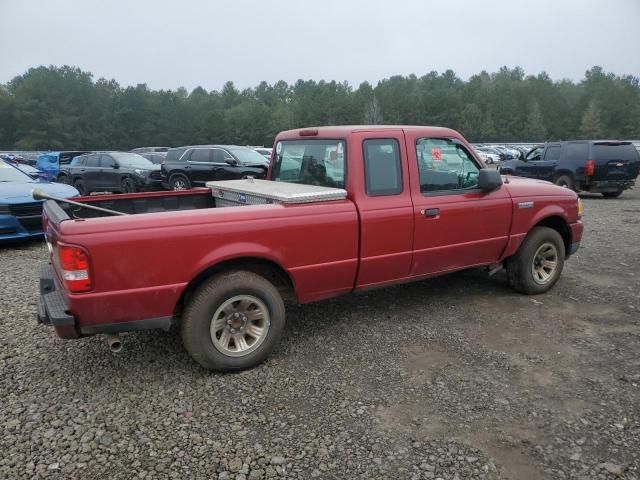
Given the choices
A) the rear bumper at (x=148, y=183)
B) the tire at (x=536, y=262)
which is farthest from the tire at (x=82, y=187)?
the tire at (x=536, y=262)

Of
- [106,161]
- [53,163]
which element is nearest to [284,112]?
[53,163]

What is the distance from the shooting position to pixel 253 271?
151 inches

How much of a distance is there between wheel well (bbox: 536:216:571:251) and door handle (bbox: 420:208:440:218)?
5.33ft

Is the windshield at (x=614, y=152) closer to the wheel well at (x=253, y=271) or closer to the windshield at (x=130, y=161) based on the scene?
the wheel well at (x=253, y=271)

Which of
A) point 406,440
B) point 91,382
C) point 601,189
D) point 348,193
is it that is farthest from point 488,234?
point 601,189

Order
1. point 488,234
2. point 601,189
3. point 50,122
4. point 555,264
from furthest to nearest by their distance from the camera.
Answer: point 50,122 < point 601,189 < point 555,264 < point 488,234

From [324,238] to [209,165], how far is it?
37.3ft

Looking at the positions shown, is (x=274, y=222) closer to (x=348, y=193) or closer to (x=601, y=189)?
(x=348, y=193)

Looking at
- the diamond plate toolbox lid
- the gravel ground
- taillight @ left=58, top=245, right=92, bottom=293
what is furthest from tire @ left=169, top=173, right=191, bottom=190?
taillight @ left=58, top=245, right=92, bottom=293

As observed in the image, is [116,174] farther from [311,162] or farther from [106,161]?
[311,162]

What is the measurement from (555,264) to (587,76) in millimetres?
130781

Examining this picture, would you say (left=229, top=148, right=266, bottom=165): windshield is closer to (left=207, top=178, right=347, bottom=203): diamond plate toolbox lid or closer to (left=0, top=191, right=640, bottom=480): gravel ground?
(left=207, top=178, right=347, bottom=203): diamond plate toolbox lid

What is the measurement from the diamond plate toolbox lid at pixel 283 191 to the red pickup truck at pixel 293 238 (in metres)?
0.01

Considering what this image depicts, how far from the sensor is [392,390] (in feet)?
11.3
